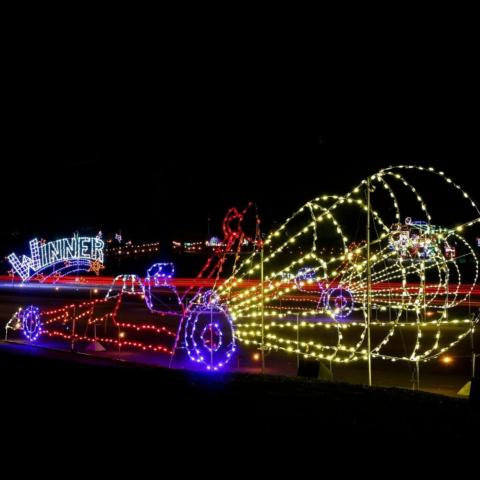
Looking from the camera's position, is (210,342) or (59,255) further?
(59,255)

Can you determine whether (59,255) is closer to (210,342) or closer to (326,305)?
(326,305)

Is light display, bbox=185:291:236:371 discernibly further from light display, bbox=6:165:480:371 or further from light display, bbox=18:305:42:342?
light display, bbox=18:305:42:342

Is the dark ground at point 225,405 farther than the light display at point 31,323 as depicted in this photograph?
No

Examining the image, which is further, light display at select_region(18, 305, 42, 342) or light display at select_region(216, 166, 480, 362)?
light display at select_region(18, 305, 42, 342)

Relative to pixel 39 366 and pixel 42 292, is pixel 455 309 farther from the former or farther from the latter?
pixel 42 292

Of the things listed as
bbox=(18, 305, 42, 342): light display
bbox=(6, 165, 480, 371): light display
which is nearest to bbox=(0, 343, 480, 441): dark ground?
bbox=(6, 165, 480, 371): light display

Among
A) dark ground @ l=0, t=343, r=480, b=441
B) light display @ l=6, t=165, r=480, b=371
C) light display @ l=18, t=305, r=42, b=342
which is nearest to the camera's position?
dark ground @ l=0, t=343, r=480, b=441

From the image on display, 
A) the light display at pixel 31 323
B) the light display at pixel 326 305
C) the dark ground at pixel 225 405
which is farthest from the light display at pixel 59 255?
the dark ground at pixel 225 405

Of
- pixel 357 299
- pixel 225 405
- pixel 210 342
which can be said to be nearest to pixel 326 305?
pixel 357 299

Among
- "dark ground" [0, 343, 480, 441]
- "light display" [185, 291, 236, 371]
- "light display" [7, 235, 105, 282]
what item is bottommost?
"dark ground" [0, 343, 480, 441]

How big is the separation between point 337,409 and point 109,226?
198ft

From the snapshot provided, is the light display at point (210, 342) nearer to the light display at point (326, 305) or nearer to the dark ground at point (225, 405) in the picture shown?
the light display at point (326, 305)

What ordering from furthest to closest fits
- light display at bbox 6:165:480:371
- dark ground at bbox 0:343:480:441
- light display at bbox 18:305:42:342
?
light display at bbox 18:305:42:342 → light display at bbox 6:165:480:371 → dark ground at bbox 0:343:480:441

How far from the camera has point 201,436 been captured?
5.78 m
